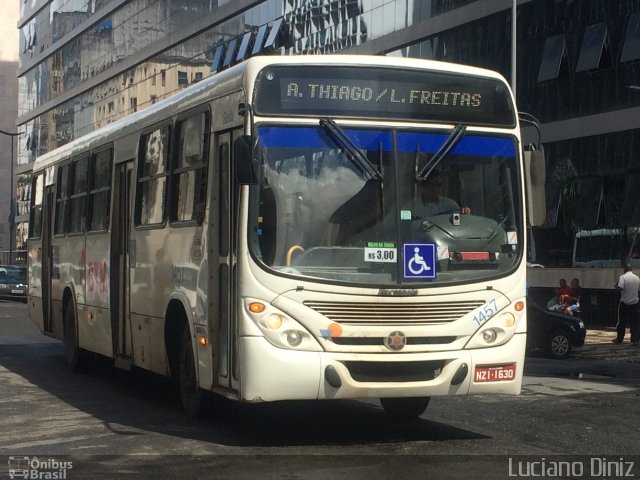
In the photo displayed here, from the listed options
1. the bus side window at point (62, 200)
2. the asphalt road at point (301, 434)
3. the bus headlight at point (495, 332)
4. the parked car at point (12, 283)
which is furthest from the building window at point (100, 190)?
the parked car at point (12, 283)

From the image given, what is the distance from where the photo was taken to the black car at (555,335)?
2144 centimetres

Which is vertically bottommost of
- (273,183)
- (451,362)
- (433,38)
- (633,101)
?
(451,362)

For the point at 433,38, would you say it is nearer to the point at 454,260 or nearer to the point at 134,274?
the point at 134,274

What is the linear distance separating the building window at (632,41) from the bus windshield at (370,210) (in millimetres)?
25115

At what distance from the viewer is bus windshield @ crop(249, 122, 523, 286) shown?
30.2ft

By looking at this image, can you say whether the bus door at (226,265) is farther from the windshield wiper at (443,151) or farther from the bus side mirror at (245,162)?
the windshield wiper at (443,151)

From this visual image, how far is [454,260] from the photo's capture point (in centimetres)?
950

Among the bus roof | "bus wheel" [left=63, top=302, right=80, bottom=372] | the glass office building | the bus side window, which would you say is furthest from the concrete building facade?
the bus roof

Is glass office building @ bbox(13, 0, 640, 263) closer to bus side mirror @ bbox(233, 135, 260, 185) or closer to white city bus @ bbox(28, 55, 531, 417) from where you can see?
white city bus @ bbox(28, 55, 531, 417)

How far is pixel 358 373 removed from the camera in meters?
9.23

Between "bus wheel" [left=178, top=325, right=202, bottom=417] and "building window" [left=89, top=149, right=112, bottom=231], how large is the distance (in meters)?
3.23

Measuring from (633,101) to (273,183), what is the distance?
1038 inches

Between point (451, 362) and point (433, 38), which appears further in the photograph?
point (433, 38)

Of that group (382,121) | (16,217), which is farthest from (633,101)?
(16,217)
